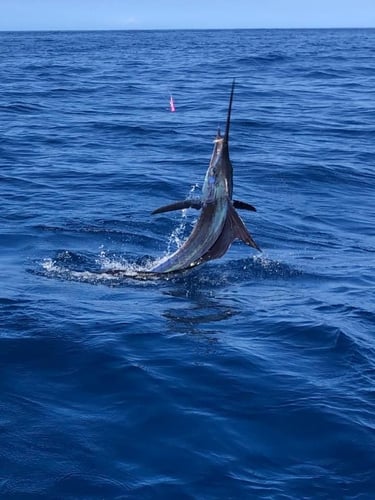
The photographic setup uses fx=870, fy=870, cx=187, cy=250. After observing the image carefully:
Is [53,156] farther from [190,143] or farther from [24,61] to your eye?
[24,61]

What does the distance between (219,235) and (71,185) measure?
26.9 ft

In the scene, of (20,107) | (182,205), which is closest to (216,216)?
(182,205)

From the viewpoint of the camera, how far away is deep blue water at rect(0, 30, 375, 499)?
6.98m

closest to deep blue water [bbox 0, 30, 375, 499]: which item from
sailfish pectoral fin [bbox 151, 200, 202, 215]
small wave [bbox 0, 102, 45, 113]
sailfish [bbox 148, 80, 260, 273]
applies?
sailfish [bbox 148, 80, 260, 273]

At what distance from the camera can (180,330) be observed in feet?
32.5

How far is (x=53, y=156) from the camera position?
2195 cm

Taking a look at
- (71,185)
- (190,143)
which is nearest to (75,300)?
(71,185)

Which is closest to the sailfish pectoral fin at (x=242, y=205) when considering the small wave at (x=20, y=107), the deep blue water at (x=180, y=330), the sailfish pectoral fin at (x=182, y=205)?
the sailfish pectoral fin at (x=182, y=205)

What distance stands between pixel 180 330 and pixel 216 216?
1.63 metres

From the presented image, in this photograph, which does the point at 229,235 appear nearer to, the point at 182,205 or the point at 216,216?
the point at 216,216

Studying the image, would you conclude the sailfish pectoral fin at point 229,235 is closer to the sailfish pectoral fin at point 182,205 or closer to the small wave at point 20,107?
the sailfish pectoral fin at point 182,205

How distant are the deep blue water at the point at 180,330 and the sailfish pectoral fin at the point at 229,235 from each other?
0.63m

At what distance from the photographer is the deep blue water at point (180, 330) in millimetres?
6977

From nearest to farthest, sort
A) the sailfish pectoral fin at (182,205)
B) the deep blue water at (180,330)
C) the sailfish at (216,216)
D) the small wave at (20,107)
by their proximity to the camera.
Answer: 1. the deep blue water at (180,330)
2. the sailfish pectoral fin at (182,205)
3. the sailfish at (216,216)
4. the small wave at (20,107)
